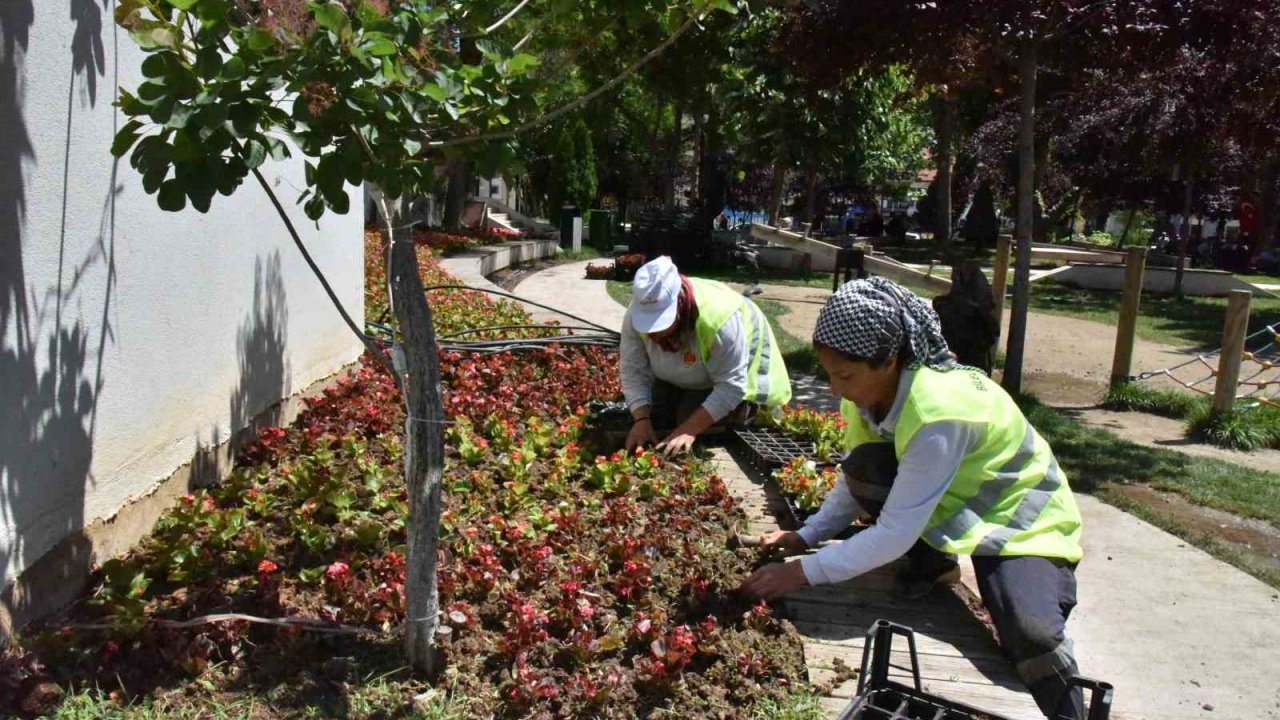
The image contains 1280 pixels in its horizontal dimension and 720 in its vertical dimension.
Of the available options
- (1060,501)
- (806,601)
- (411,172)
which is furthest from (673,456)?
(411,172)

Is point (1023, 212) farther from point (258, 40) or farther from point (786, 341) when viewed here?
point (258, 40)

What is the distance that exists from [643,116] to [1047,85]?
1294 centimetres

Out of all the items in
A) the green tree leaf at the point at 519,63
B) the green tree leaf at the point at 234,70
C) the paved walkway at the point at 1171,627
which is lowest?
the paved walkway at the point at 1171,627

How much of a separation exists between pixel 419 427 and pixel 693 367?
2.72 m

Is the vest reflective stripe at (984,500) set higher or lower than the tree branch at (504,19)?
lower

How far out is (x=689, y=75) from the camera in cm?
2103

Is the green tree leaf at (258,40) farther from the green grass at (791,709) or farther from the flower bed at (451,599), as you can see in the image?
the green grass at (791,709)

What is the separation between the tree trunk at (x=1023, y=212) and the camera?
9.04 meters

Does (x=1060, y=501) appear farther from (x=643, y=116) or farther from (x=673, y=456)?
(x=643, y=116)

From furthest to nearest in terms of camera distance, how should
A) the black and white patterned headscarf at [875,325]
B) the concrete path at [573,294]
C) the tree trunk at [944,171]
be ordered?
1. the tree trunk at [944,171]
2. the concrete path at [573,294]
3. the black and white patterned headscarf at [875,325]

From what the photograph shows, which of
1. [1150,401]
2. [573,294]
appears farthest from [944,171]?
[1150,401]

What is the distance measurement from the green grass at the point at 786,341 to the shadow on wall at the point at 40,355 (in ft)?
16.0

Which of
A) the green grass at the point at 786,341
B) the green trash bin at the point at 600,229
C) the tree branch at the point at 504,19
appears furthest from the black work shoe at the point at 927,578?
the green trash bin at the point at 600,229

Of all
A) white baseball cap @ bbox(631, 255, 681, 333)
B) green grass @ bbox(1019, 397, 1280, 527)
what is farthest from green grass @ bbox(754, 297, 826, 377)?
white baseball cap @ bbox(631, 255, 681, 333)
